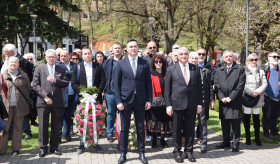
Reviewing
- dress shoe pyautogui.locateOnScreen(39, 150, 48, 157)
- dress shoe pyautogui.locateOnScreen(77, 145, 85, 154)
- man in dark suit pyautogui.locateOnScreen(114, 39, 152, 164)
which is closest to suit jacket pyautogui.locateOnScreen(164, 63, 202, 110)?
man in dark suit pyautogui.locateOnScreen(114, 39, 152, 164)

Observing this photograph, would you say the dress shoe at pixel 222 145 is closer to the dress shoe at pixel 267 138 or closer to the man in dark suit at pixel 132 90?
the dress shoe at pixel 267 138

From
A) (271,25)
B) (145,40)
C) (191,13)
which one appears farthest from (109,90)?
(145,40)

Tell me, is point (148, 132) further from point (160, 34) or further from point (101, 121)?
point (160, 34)

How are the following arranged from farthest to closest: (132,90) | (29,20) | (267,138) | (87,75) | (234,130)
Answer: (29,20) < (267,138) < (87,75) < (234,130) < (132,90)

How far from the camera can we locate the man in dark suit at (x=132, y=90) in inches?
225

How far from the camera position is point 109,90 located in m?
7.35

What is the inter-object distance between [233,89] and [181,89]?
1383 mm

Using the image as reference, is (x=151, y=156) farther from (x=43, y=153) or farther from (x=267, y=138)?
(x=267, y=138)

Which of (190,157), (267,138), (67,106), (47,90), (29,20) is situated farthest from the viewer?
(29,20)

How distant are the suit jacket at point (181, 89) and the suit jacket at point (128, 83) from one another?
0.50 meters

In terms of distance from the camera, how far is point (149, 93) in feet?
19.1

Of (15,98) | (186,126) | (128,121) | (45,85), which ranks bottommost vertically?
(186,126)

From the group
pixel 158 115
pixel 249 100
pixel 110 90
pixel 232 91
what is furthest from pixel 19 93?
pixel 249 100

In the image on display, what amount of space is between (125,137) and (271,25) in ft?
57.8
